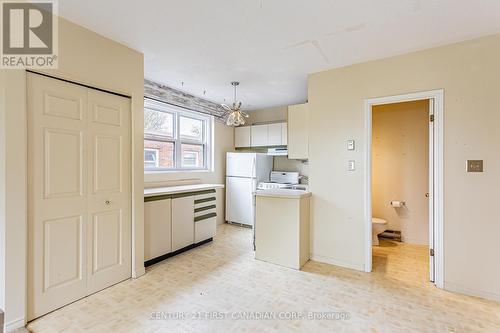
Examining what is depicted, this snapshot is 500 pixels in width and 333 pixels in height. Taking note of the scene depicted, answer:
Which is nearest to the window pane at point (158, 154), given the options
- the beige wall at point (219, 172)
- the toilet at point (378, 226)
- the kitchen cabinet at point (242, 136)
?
the beige wall at point (219, 172)

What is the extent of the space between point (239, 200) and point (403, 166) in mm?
3058

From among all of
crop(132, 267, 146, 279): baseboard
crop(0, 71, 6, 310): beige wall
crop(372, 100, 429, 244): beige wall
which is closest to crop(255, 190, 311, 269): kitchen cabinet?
crop(132, 267, 146, 279): baseboard

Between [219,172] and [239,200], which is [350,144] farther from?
[219,172]

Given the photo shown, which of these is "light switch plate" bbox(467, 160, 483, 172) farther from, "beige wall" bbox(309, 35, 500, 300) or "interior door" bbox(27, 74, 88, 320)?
"interior door" bbox(27, 74, 88, 320)

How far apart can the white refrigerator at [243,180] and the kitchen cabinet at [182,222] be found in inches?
57.6

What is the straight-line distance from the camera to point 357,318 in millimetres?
1969

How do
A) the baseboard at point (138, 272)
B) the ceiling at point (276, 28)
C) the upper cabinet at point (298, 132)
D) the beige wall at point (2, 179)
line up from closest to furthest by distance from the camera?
the beige wall at point (2, 179)
the ceiling at point (276, 28)
the baseboard at point (138, 272)
the upper cabinet at point (298, 132)

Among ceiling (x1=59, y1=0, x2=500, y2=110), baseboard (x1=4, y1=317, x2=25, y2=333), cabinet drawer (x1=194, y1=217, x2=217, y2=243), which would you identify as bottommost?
baseboard (x1=4, y1=317, x2=25, y2=333)

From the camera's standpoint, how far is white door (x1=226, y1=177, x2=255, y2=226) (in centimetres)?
478

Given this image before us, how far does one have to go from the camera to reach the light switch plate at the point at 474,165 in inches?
91.0

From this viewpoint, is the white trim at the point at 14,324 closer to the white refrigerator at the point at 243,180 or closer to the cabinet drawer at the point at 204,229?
the cabinet drawer at the point at 204,229

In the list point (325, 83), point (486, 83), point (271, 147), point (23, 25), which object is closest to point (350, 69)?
point (325, 83)

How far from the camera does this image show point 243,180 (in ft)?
15.9

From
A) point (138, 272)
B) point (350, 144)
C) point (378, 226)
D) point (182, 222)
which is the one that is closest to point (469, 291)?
point (378, 226)
